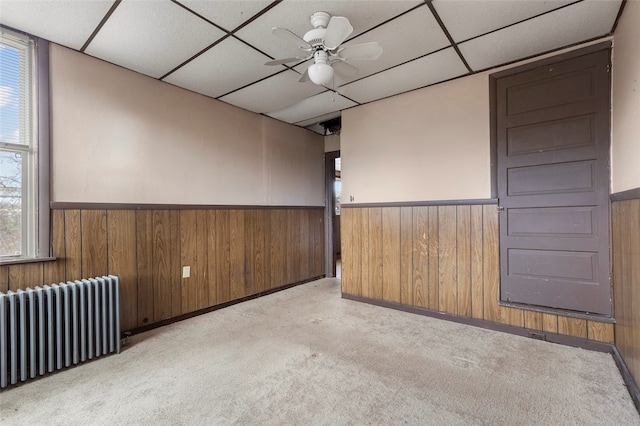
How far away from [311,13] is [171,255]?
2.82 m

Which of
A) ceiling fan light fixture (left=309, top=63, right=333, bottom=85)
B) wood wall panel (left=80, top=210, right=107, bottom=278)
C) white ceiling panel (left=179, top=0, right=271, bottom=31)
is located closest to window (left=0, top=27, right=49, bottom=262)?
wood wall panel (left=80, top=210, right=107, bottom=278)

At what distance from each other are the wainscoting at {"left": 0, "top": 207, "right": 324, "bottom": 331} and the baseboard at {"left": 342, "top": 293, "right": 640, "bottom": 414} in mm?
1804

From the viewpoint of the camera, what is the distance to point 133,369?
2361 millimetres

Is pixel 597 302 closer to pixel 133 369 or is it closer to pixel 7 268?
pixel 133 369

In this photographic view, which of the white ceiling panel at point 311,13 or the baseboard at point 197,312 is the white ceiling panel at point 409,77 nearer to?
the white ceiling panel at point 311,13

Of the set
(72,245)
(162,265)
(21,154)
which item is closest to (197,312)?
(162,265)

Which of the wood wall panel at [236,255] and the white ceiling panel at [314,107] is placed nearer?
the white ceiling panel at [314,107]

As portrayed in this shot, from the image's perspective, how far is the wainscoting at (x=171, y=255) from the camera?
2662 millimetres

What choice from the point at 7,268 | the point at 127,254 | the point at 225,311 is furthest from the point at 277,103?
the point at 7,268

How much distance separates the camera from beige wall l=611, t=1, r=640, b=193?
6.40ft

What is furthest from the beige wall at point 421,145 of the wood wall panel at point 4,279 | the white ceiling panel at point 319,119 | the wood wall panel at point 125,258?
the wood wall panel at point 4,279

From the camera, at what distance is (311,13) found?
2191 mm

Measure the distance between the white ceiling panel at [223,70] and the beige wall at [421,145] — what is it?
155 centimetres

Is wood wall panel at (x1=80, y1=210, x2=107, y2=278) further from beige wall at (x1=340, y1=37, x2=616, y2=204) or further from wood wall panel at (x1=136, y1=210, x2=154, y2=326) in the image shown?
beige wall at (x1=340, y1=37, x2=616, y2=204)
